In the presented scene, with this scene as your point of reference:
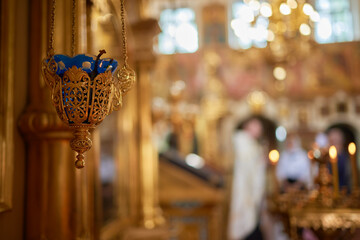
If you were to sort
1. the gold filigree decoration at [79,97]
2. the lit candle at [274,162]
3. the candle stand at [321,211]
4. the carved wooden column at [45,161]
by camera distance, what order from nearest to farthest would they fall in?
the gold filigree decoration at [79,97] < the carved wooden column at [45,161] < the candle stand at [321,211] < the lit candle at [274,162]

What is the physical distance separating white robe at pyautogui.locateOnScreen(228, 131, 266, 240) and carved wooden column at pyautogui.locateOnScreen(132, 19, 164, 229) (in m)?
5.36

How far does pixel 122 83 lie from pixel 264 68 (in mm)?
11312

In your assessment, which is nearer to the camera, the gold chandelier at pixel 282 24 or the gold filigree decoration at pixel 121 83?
the gold filigree decoration at pixel 121 83

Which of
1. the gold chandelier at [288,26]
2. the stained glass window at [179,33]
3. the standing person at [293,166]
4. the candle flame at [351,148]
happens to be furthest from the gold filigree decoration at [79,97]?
the stained glass window at [179,33]

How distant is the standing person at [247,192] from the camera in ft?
30.3

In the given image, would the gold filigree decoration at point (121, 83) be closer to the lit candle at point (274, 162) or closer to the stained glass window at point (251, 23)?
the lit candle at point (274, 162)

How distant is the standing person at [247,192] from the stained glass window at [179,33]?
3880 mm

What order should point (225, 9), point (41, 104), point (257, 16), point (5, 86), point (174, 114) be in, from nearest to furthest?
1. point (5, 86)
2. point (41, 104)
3. point (257, 16)
4. point (174, 114)
5. point (225, 9)

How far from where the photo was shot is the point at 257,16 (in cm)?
522

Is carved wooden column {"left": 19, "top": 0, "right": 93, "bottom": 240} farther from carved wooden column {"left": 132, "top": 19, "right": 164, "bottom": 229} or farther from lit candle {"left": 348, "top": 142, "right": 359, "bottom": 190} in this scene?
carved wooden column {"left": 132, "top": 19, "right": 164, "bottom": 229}

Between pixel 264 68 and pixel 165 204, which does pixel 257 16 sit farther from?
pixel 264 68

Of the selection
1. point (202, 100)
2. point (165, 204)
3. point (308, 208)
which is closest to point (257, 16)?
point (165, 204)

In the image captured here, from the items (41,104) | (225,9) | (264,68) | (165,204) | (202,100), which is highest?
(225,9)

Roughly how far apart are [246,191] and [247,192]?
0.04 metres
